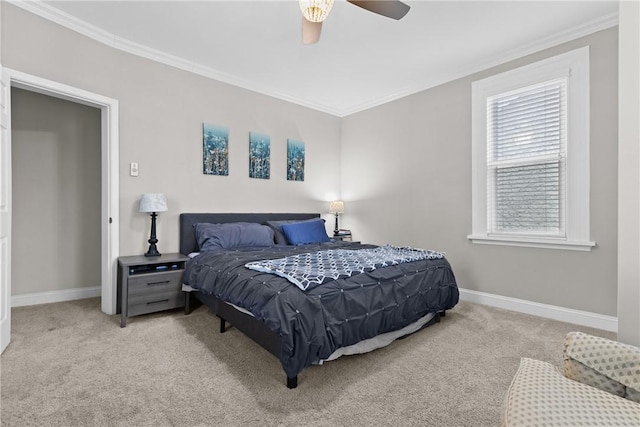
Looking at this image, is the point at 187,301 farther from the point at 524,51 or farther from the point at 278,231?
the point at 524,51

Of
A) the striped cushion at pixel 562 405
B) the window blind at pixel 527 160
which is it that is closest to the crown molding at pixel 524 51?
the window blind at pixel 527 160

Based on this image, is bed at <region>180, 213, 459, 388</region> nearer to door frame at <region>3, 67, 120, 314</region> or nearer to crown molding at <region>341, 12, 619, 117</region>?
door frame at <region>3, 67, 120, 314</region>

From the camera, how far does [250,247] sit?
11.4ft

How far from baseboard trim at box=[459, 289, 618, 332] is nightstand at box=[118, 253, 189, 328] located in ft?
10.7

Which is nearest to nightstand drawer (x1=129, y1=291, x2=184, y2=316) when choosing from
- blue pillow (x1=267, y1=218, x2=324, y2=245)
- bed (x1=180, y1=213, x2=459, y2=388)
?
bed (x1=180, y1=213, x2=459, y2=388)

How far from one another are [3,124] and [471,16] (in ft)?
12.9

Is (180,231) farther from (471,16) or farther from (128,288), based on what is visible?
(471,16)

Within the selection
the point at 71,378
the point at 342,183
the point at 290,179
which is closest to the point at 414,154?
the point at 342,183

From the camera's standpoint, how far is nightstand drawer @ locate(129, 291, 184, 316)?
9.50ft

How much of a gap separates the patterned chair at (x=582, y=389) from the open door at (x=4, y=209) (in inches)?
128

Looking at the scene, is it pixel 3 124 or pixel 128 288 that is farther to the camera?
pixel 128 288

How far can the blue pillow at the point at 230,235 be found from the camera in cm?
341

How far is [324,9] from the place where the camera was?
6.42 ft

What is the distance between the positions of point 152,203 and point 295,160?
2.22 metres
